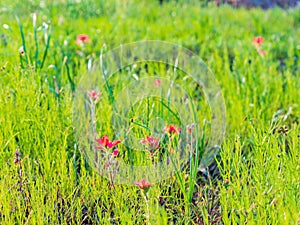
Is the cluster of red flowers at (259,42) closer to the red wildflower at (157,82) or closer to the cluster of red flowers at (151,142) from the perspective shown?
the red wildflower at (157,82)

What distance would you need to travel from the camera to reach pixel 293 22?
505cm

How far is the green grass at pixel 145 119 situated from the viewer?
5.17 ft

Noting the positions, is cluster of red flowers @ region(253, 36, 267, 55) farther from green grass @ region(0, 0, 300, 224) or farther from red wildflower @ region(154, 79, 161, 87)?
red wildflower @ region(154, 79, 161, 87)

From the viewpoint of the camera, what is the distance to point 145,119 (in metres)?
1.84

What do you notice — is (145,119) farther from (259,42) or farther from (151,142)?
(259,42)

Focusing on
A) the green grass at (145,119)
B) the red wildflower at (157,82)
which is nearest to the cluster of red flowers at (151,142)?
the green grass at (145,119)

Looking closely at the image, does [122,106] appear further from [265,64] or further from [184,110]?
[265,64]

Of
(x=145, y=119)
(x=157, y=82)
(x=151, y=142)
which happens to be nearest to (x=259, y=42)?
(x=157, y=82)

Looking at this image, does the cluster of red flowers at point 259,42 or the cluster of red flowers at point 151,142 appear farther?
the cluster of red flowers at point 259,42

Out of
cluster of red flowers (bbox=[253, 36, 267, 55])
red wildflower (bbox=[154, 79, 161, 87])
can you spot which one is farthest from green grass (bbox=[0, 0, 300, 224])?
red wildflower (bbox=[154, 79, 161, 87])

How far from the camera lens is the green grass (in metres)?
1.58

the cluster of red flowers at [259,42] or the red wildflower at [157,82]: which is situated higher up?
the cluster of red flowers at [259,42]

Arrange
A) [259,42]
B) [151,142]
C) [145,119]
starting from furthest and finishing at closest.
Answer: [259,42]
[145,119]
[151,142]

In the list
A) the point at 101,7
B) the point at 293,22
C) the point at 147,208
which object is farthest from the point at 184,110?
the point at 293,22
